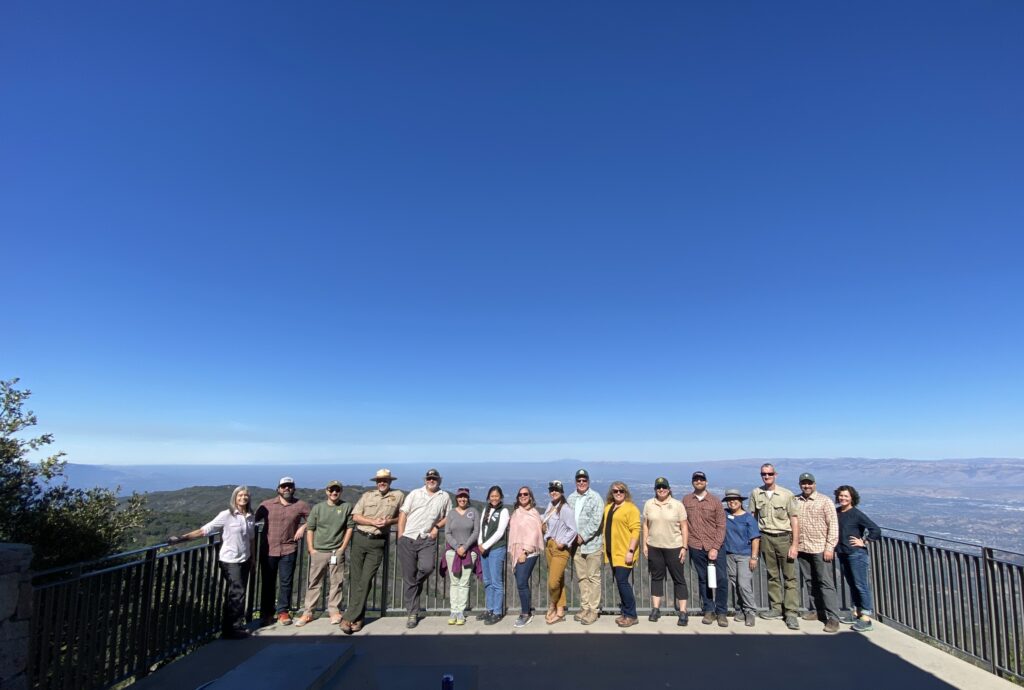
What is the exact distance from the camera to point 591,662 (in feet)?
15.3

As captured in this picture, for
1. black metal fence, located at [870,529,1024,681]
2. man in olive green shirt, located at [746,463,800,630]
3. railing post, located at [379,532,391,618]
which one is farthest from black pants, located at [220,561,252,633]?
black metal fence, located at [870,529,1024,681]

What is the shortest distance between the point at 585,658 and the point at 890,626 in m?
3.76

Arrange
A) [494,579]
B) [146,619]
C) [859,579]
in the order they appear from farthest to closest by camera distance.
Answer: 1. [494,579]
2. [859,579]
3. [146,619]

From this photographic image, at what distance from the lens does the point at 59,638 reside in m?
3.62

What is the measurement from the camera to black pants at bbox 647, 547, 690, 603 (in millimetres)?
5824

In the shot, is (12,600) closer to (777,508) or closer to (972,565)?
(777,508)

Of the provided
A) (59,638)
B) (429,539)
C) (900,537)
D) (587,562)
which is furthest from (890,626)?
(59,638)

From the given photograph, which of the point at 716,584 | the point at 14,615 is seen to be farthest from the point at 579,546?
the point at 14,615

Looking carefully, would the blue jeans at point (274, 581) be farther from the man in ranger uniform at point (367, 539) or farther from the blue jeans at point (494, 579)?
the blue jeans at point (494, 579)

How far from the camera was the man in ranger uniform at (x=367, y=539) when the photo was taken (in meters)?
5.61

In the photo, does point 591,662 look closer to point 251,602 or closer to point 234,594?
point 234,594

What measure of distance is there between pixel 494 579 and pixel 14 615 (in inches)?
163

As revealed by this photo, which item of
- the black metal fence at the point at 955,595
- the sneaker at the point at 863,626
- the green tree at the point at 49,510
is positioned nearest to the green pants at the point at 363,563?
the sneaker at the point at 863,626

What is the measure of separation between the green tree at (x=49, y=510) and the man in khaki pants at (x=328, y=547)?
8.57 meters
